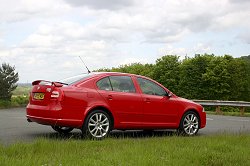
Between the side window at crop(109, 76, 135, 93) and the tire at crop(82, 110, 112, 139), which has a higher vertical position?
the side window at crop(109, 76, 135, 93)

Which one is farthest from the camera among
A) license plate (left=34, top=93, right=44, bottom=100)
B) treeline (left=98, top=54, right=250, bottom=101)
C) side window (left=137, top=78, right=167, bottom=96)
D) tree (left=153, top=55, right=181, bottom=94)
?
tree (left=153, top=55, right=181, bottom=94)

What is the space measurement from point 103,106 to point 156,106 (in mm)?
1724

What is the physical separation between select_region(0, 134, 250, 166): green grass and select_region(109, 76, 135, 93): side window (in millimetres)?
2053

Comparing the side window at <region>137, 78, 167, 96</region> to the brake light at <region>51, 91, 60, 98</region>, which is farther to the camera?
the side window at <region>137, 78, 167, 96</region>

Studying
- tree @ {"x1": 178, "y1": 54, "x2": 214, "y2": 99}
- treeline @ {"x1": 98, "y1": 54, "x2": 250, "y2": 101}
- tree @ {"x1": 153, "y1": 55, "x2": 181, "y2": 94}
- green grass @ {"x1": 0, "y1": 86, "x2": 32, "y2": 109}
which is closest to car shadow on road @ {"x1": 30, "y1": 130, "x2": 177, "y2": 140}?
green grass @ {"x1": 0, "y1": 86, "x2": 32, "y2": 109}

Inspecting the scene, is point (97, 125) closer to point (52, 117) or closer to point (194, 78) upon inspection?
point (52, 117)

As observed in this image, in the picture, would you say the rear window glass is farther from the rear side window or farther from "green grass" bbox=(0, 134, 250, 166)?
"green grass" bbox=(0, 134, 250, 166)

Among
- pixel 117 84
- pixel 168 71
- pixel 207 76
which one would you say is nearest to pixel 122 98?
pixel 117 84

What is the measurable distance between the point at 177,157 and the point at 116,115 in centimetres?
319

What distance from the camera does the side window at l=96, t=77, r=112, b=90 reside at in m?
10.0

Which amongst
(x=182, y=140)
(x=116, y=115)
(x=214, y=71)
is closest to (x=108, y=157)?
(x=182, y=140)

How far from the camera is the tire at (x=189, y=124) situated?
11.5 metres

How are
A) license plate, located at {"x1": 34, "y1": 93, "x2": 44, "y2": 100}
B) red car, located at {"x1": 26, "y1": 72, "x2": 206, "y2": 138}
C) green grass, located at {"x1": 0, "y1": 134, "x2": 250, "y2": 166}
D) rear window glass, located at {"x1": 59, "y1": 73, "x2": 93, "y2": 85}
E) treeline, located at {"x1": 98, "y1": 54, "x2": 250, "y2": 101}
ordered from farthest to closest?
1. treeline, located at {"x1": 98, "y1": 54, "x2": 250, "y2": 101}
2. rear window glass, located at {"x1": 59, "y1": 73, "x2": 93, "y2": 85}
3. license plate, located at {"x1": 34, "y1": 93, "x2": 44, "y2": 100}
4. red car, located at {"x1": 26, "y1": 72, "x2": 206, "y2": 138}
5. green grass, located at {"x1": 0, "y1": 134, "x2": 250, "y2": 166}

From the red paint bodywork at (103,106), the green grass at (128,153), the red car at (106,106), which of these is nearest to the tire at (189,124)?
the red car at (106,106)
